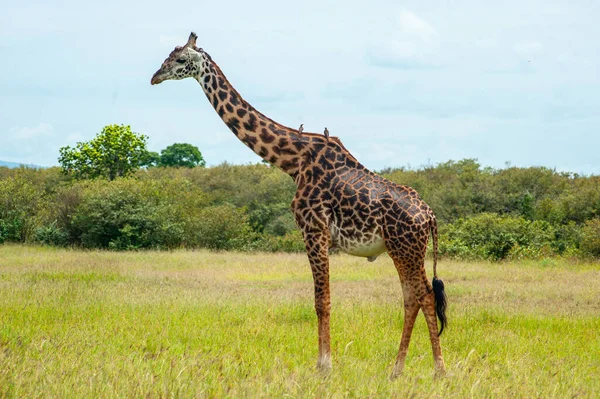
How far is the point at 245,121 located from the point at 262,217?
35105 mm

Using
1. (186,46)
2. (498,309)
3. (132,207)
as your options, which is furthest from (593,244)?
(186,46)

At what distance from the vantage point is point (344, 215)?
8.66 m

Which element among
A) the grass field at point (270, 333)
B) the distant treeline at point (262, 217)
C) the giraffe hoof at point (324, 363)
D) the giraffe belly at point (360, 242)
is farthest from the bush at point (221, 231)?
the giraffe hoof at point (324, 363)

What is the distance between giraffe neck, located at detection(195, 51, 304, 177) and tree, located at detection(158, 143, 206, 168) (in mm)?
63286

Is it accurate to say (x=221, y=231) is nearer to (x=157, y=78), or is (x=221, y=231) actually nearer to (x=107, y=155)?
(x=107, y=155)

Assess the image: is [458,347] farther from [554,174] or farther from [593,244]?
[554,174]

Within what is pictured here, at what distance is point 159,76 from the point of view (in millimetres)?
9102

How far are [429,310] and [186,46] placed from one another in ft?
14.4

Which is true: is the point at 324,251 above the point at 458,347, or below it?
above

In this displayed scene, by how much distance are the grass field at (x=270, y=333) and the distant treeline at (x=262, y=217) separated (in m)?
5.46

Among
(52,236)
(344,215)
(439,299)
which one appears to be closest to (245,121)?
(344,215)

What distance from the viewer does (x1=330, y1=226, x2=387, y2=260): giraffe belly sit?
28.2ft

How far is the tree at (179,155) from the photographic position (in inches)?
2835

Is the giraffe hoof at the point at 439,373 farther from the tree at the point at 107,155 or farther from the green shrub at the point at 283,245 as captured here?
the tree at the point at 107,155
